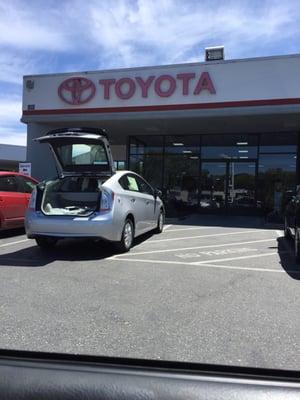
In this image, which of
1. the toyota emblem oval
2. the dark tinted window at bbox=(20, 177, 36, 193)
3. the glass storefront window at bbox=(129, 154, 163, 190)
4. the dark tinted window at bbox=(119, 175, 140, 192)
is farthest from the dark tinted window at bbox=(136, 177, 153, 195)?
the glass storefront window at bbox=(129, 154, 163, 190)

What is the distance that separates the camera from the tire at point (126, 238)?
29.6 ft

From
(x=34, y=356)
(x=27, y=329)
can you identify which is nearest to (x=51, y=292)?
(x=27, y=329)

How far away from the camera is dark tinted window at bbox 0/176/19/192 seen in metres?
11.3

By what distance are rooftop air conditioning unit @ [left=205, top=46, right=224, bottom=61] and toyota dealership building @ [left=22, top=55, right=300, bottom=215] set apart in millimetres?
1163

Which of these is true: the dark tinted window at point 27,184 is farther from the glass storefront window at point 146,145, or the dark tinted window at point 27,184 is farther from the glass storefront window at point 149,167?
the glass storefront window at point 146,145

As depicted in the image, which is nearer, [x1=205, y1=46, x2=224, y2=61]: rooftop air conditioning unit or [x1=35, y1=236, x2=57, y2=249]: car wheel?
[x1=35, y1=236, x2=57, y2=249]: car wheel

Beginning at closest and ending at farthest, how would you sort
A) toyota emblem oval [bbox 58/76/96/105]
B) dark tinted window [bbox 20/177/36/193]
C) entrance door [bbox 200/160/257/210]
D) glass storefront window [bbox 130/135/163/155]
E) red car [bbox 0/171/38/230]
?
red car [bbox 0/171/38/230], dark tinted window [bbox 20/177/36/193], toyota emblem oval [bbox 58/76/96/105], entrance door [bbox 200/160/257/210], glass storefront window [bbox 130/135/163/155]

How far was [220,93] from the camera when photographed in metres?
15.0

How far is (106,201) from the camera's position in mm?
8492

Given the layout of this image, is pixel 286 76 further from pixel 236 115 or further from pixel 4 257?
pixel 4 257

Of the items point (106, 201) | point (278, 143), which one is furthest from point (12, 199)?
point (278, 143)

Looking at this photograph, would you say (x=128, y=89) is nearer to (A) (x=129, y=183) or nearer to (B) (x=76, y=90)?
(B) (x=76, y=90)

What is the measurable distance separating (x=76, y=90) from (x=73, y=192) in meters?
7.88

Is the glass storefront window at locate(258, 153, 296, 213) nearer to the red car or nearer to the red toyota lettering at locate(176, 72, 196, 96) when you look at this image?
the red toyota lettering at locate(176, 72, 196, 96)
